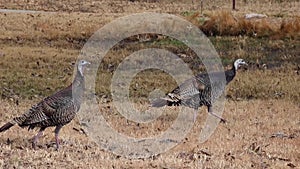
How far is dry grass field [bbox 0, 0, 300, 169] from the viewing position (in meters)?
8.27

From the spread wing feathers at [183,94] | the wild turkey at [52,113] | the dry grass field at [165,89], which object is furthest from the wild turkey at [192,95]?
the wild turkey at [52,113]

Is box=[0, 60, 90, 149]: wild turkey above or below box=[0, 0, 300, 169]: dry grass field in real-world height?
above

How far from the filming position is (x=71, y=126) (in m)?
11.1

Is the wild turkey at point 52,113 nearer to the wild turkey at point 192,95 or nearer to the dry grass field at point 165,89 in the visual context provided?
the dry grass field at point 165,89

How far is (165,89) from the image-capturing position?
15680 mm

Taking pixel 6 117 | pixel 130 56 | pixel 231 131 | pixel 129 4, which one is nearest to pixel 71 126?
pixel 6 117

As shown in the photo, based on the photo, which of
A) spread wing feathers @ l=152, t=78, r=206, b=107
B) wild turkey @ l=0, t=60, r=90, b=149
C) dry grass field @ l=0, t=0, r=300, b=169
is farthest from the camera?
spread wing feathers @ l=152, t=78, r=206, b=107

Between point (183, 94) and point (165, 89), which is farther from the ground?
point (183, 94)

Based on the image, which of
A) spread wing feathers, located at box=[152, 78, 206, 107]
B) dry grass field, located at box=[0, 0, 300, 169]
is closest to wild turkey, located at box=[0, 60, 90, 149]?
dry grass field, located at box=[0, 0, 300, 169]

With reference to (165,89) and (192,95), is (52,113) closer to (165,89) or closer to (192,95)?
(192,95)

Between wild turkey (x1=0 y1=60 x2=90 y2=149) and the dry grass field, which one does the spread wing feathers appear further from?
wild turkey (x1=0 y1=60 x2=90 y2=149)

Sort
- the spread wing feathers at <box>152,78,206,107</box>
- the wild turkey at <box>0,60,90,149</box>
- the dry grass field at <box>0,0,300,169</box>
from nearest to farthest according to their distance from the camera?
the dry grass field at <box>0,0,300,169</box>
the wild turkey at <box>0,60,90,149</box>
the spread wing feathers at <box>152,78,206,107</box>

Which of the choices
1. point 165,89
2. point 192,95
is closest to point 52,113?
point 192,95

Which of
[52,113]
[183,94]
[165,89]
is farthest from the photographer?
[165,89]
